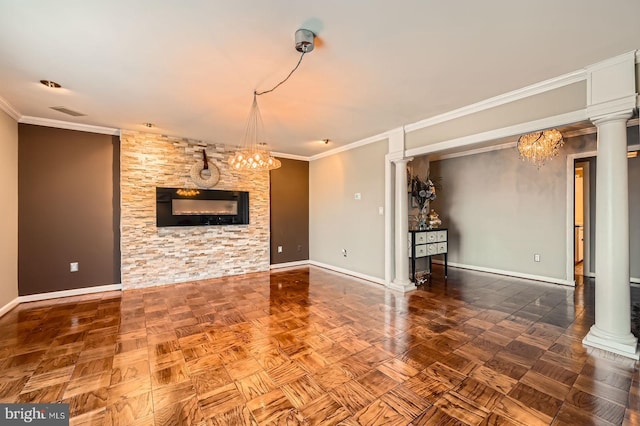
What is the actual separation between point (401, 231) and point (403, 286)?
2.83ft

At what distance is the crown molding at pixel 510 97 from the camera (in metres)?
2.60

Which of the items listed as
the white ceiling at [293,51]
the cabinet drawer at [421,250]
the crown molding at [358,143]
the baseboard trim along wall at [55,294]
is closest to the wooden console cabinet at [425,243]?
the cabinet drawer at [421,250]

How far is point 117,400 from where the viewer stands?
6.02ft

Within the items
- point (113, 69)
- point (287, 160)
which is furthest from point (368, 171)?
point (113, 69)

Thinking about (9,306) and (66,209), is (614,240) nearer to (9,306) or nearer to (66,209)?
(66,209)

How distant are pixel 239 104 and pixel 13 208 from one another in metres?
3.42

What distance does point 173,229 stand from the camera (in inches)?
193

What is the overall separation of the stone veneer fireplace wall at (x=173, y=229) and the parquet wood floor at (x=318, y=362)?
0.83 metres

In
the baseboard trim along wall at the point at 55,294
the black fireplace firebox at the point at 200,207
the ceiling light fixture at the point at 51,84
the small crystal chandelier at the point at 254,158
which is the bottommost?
the baseboard trim along wall at the point at 55,294

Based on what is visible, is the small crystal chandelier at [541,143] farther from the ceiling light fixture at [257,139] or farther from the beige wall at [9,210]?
the beige wall at [9,210]

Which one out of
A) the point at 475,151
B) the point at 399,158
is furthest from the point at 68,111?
the point at 475,151

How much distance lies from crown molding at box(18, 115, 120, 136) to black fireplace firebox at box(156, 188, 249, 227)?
1138mm

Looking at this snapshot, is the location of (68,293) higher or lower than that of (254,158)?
lower

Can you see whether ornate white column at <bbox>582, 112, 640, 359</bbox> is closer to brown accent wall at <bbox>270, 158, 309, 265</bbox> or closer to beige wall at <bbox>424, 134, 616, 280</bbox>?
beige wall at <bbox>424, 134, 616, 280</bbox>
